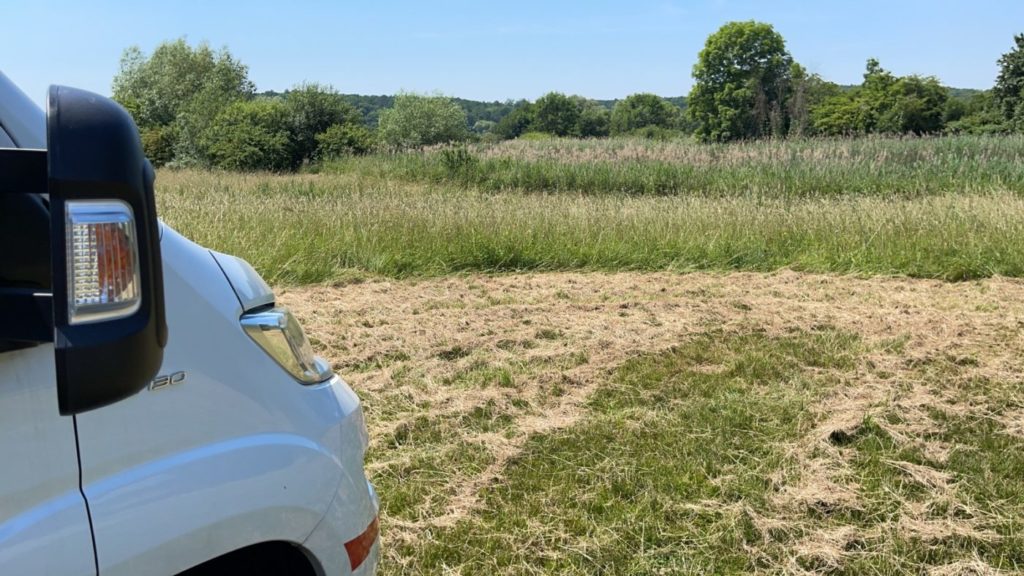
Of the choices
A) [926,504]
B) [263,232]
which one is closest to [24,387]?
[926,504]

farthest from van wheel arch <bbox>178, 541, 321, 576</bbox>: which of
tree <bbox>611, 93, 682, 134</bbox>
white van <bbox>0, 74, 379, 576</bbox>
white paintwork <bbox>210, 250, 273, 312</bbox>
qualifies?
tree <bbox>611, 93, 682, 134</bbox>

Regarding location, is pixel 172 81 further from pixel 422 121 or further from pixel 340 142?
pixel 340 142

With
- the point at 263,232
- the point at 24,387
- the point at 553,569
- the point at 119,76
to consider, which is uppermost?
the point at 119,76

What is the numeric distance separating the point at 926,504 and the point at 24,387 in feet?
11.2

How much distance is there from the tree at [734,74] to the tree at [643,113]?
4842 centimetres

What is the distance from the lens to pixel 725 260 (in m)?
8.67

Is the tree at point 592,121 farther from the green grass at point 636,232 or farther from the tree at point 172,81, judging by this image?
the green grass at point 636,232

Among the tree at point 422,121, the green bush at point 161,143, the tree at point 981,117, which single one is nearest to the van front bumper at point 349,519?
the green bush at point 161,143

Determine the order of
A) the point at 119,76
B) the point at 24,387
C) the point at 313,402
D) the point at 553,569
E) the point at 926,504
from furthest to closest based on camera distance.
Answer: the point at 119,76 < the point at 926,504 < the point at 553,569 < the point at 313,402 < the point at 24,387

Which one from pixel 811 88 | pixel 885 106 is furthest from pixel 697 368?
pixel 885 106

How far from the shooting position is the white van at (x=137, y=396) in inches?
33.7

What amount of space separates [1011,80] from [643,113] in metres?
71.2

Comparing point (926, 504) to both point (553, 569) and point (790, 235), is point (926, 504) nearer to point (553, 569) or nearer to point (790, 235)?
point (553, 569)

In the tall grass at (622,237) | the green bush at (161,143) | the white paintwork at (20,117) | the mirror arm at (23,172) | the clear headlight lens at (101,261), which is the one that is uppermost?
the green bush at (161,143)
